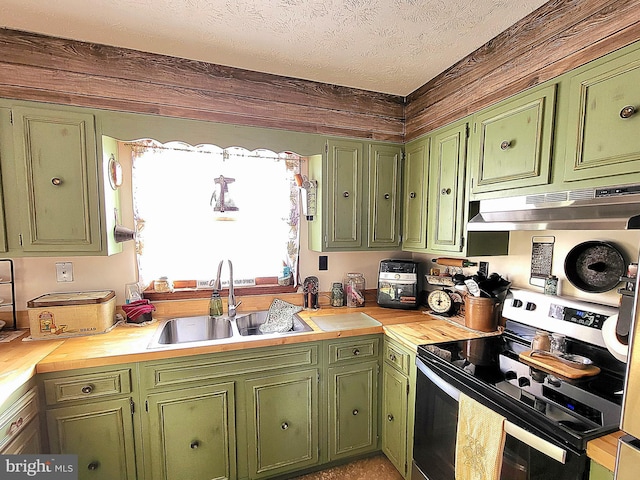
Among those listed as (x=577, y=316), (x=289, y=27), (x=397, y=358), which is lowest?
(x=397, y=358)

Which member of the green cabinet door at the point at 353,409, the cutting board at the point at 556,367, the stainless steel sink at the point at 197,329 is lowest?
the green cabinet door at the point at 353,409

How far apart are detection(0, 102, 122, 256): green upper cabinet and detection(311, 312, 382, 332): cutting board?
1.27 metres

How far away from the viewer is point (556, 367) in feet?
4.10

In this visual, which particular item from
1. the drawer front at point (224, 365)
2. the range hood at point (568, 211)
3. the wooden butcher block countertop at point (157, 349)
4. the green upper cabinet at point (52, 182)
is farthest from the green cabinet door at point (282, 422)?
the range hood at point (568, 211)

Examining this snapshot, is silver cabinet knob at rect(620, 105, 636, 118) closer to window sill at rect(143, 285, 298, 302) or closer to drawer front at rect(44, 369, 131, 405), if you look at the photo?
window sill at rect(143, 285, 298, 302)

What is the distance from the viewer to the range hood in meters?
1.04

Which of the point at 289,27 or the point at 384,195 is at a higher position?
the point at 289,27

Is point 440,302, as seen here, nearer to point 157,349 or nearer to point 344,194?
point 344,194

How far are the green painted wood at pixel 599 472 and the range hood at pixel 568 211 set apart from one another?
73cm

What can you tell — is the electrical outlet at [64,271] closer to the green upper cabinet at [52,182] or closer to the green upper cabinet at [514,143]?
the green upper cabinet at [52,182]

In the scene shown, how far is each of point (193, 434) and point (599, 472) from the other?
1.63 meters

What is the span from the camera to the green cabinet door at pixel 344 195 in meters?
2.01

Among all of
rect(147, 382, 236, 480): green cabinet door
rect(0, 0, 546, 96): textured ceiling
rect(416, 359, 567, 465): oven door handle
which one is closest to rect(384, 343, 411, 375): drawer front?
rect(416, 359, 567, 465): oven door handle

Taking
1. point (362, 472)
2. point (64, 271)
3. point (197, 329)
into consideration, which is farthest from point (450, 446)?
point (64, 271)
